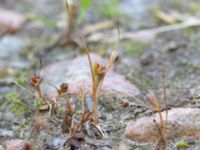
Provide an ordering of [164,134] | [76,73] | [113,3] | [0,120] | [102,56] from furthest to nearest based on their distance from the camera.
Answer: [113,3] < [102,56] < [76,73] < [0,120] < [164,134]

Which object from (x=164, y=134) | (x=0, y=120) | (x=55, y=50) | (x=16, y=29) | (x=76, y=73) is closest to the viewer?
(x=164, y=134)

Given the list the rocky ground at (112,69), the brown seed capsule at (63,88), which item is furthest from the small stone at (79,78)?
the brown seed capsule at (63,88)

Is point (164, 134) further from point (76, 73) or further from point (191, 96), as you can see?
point (76, 73)

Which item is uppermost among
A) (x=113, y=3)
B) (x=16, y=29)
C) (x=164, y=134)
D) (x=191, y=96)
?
(x=113, y=3)

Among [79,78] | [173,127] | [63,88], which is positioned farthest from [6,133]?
[173,127]

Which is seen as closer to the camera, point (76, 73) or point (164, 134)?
point (164, 134)

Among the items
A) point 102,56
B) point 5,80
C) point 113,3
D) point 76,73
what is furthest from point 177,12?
point 5,80

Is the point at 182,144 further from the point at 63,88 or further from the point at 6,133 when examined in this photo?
the point at 6,133
